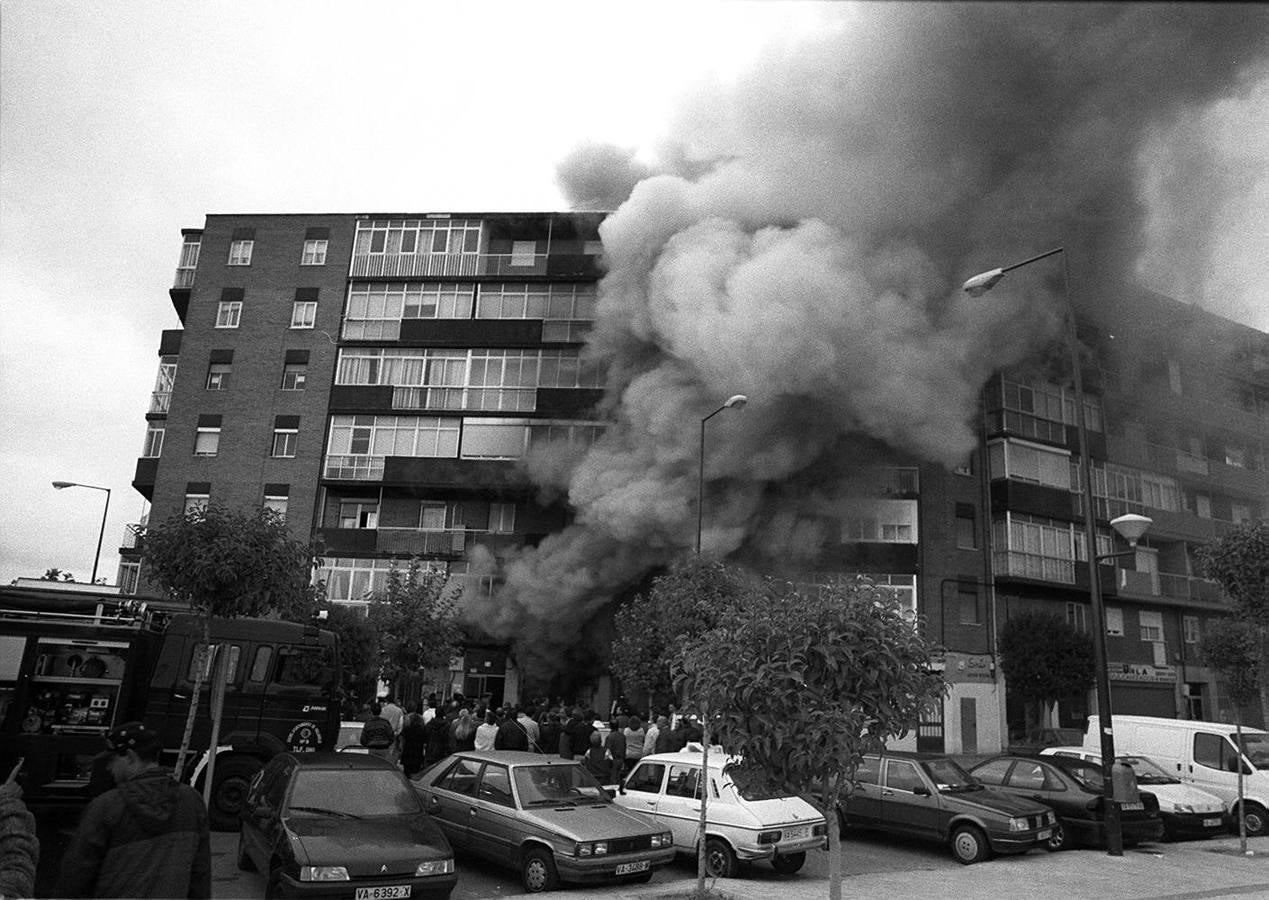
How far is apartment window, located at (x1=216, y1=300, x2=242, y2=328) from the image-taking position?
3866 centimetres

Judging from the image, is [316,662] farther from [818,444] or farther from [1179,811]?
[818,444]

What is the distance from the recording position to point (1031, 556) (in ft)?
116

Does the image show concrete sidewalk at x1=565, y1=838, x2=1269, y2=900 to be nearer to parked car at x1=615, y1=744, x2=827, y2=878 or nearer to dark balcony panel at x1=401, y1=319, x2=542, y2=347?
parked car at x1=615, y1=744, x2=827, y2=878

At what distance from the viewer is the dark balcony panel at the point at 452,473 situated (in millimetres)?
35750

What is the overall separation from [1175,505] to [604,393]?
23861 mm

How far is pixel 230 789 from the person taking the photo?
12.6 m

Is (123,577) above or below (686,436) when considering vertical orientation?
below

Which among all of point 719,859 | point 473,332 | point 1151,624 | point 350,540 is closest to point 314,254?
point 473,332

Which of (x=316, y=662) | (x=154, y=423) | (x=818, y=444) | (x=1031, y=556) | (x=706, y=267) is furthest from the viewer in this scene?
(x=154, y=423)

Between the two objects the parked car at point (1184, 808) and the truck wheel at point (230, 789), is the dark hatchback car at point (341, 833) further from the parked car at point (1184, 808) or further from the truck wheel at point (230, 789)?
the parked car at point (1184, 808)

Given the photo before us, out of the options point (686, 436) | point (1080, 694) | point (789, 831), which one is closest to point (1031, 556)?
point (1080, 694)

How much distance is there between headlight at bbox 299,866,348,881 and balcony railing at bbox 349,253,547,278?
1272 inches

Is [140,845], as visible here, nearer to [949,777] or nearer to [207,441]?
[949,777]

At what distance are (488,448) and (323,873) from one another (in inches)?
1143
